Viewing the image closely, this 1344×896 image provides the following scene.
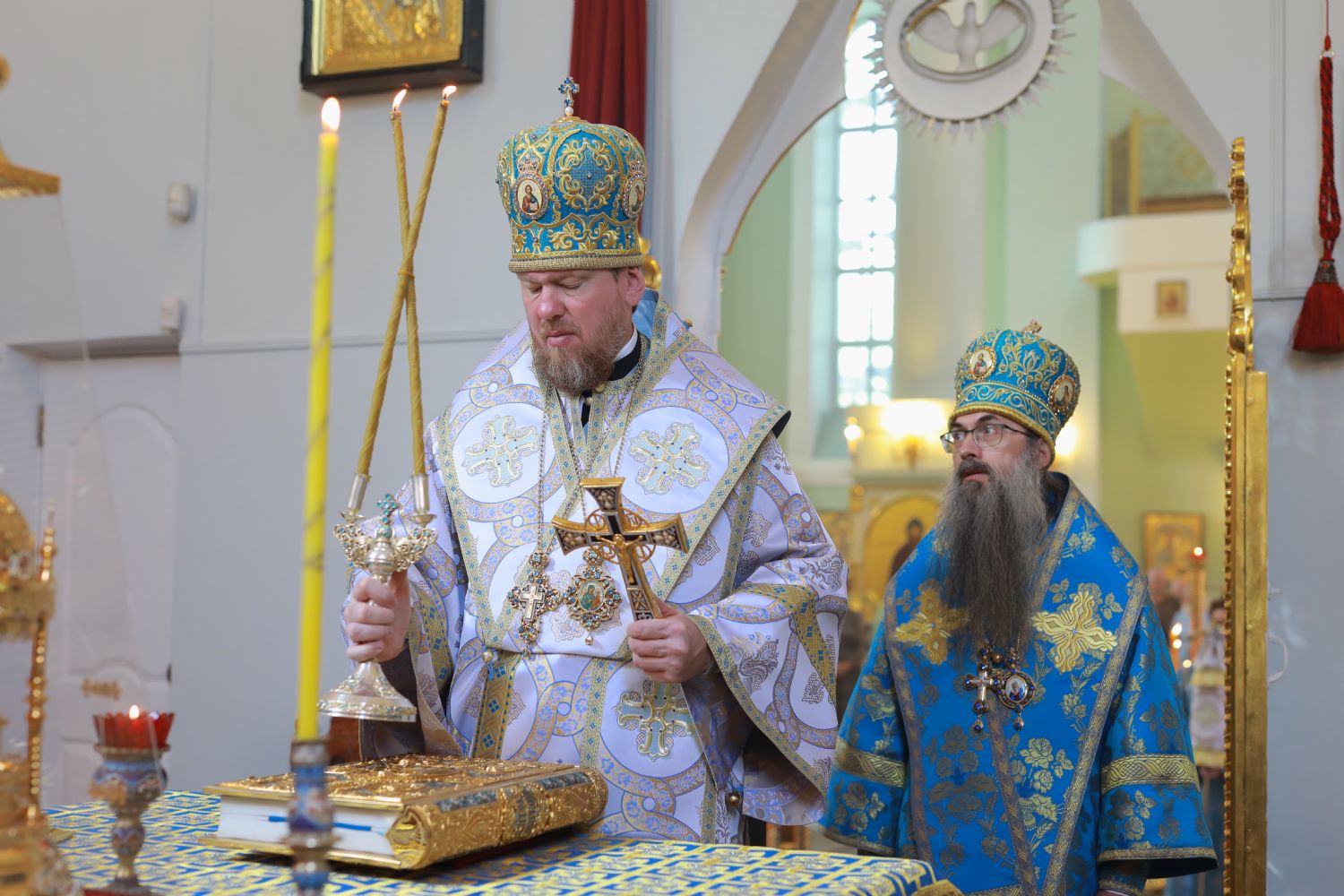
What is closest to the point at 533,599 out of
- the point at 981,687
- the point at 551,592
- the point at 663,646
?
the point at 551,592

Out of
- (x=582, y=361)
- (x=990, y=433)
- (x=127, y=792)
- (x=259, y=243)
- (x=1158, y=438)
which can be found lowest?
(x=127, y=792)

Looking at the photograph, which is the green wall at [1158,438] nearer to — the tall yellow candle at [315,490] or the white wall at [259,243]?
the white wall at [259,243]

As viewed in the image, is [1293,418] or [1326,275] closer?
[1326,275]

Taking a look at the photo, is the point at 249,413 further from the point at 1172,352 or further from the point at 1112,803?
the point at 1172,352

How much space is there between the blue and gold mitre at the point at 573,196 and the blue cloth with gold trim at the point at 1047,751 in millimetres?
1134

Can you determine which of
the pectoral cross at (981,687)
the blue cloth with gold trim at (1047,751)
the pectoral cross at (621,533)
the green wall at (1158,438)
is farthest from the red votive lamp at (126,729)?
the green wall at (1158,438)

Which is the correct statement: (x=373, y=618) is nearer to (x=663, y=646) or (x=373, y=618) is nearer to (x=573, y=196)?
(x=663, y=646)

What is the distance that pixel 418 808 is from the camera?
5.36 ft

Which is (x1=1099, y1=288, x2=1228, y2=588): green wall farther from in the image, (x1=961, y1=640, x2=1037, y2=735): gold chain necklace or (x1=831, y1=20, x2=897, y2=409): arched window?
(x1=961, y1=640, x2=1037, y2=735): gold chain necklace

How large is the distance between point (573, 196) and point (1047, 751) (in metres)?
1.58

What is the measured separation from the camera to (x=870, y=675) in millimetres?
3453

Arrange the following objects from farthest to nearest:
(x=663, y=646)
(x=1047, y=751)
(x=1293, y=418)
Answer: (x=1293, y=418)
(x=1047, y=751)
(x=663, y=646)

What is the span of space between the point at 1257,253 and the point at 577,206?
296 cm

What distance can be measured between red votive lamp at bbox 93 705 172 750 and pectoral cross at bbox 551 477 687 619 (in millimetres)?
881
